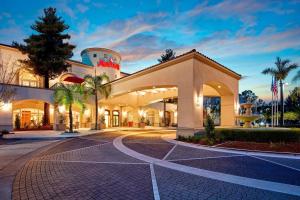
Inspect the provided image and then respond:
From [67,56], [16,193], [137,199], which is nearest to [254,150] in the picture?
[137,199]

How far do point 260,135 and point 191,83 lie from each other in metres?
6.25

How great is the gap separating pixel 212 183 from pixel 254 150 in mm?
6410

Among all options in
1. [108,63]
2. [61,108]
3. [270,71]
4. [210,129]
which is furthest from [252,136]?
[108,63]

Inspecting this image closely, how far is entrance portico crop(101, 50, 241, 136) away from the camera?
15625 millimetres

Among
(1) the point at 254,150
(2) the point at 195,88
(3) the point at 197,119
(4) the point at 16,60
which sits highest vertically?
(4) the point at 16,60

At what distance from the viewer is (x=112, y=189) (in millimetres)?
5195

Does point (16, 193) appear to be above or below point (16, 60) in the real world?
below

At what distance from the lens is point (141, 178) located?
609cm

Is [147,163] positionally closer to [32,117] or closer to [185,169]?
[185,169]

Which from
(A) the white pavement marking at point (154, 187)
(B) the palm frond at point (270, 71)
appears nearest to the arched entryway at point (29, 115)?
(A) the white pavement marking at point (154, 187)

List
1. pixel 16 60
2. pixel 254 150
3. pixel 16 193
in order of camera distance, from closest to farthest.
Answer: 1. pixel 16 193
2. pixel 254 150
3. pixel 16 60

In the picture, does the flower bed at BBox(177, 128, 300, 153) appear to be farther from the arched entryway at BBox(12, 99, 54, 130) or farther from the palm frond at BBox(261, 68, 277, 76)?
the arched entryway at BBox(12, 99, 54, 130)

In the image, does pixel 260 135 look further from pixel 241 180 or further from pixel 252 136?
pixel 241 180

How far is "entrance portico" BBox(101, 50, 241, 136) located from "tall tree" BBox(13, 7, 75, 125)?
9.30 m
